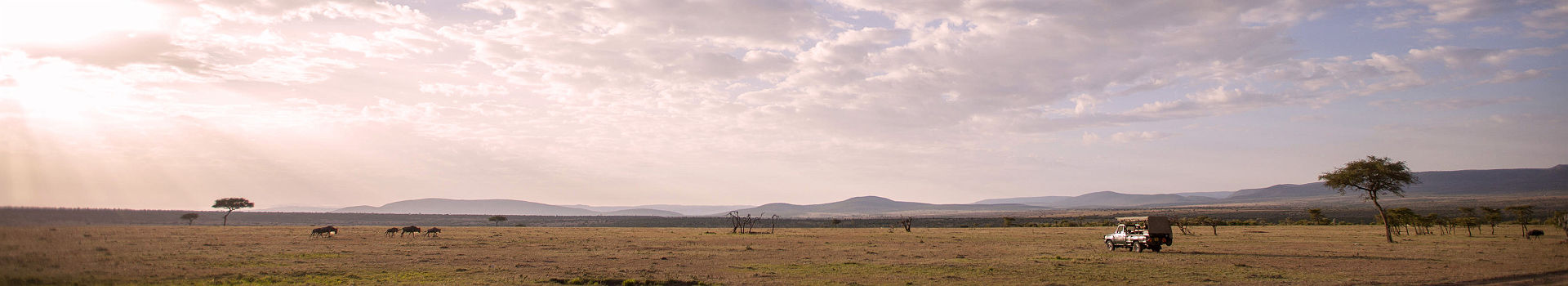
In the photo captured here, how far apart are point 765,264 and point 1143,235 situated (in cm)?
1843

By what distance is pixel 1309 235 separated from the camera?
51094 mm

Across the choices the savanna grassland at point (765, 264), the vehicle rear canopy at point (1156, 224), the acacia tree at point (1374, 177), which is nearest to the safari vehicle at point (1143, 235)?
the vehicle rear canopy at point (1156, 224)

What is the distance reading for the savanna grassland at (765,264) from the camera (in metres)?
19.5

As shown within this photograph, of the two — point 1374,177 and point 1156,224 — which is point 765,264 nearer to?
point 1156,224

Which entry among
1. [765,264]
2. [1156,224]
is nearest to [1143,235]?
[1156,224]

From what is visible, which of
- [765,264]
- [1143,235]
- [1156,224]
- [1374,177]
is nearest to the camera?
[765,264]

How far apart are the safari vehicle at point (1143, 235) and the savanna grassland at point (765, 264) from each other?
750 millimetres

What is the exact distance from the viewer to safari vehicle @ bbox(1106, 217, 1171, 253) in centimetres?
3441

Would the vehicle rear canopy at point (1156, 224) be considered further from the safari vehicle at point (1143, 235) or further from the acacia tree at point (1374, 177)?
the acacia tree at point (1374, 177)

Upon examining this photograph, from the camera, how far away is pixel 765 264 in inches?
1113

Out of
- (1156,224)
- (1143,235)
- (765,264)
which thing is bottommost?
(765,264)

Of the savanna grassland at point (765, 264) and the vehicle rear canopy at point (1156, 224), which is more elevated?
the vehicle rear canopy at point (1156, 224)

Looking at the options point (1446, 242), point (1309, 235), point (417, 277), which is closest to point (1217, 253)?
point (1446, 242)

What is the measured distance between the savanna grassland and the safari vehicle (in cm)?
75
